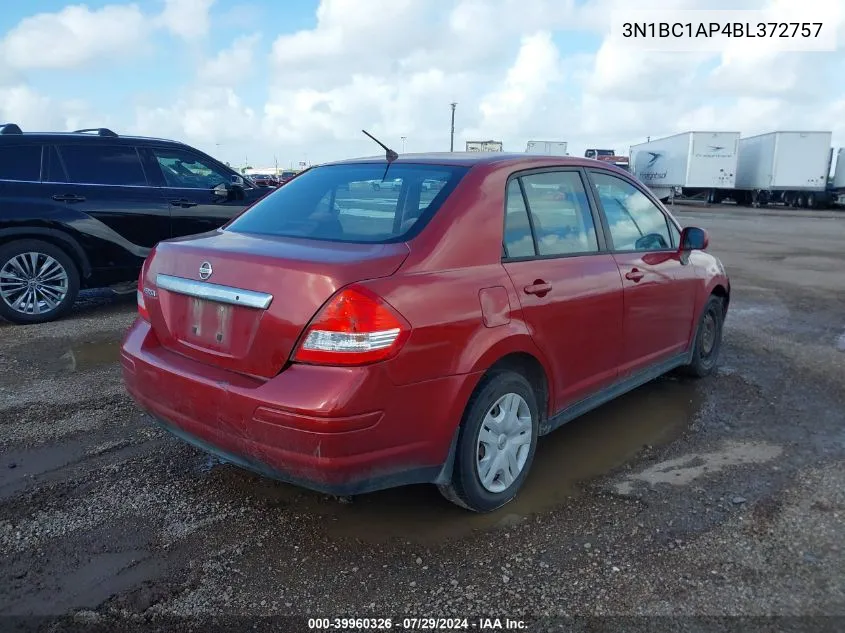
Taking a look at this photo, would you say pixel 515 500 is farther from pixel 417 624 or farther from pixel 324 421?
pixel 324 421

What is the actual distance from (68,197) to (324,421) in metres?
5.58

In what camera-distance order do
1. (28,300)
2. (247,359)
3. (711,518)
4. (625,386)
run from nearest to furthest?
1. (247,359)
2. (711,518)
3. (625,386)
4. (28,300)

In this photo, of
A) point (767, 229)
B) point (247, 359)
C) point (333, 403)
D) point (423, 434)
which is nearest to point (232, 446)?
point (247, 359)

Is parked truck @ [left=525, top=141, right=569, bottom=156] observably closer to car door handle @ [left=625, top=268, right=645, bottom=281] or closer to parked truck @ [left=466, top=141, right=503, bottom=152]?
parked truck @ [left=466, top=141, right=503, bottom=152]

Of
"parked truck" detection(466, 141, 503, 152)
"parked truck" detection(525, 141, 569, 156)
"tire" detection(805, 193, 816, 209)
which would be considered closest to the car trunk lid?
"tire" detection(805, 193, 816, 209)

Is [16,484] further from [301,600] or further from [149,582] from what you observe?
[301,600]

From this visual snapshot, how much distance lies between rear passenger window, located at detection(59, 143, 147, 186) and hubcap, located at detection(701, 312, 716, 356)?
5.85 m

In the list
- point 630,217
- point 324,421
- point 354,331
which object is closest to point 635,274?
point 630,217

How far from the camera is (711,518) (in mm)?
3109

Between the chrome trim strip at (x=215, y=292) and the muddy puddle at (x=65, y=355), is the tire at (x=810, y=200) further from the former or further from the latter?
the chrome trim strip at (x=215, y=292)

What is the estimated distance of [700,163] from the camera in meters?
34.8

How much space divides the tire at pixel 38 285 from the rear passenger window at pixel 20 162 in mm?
663

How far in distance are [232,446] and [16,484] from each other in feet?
4.71

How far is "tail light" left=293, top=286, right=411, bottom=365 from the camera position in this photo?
2492 mm
